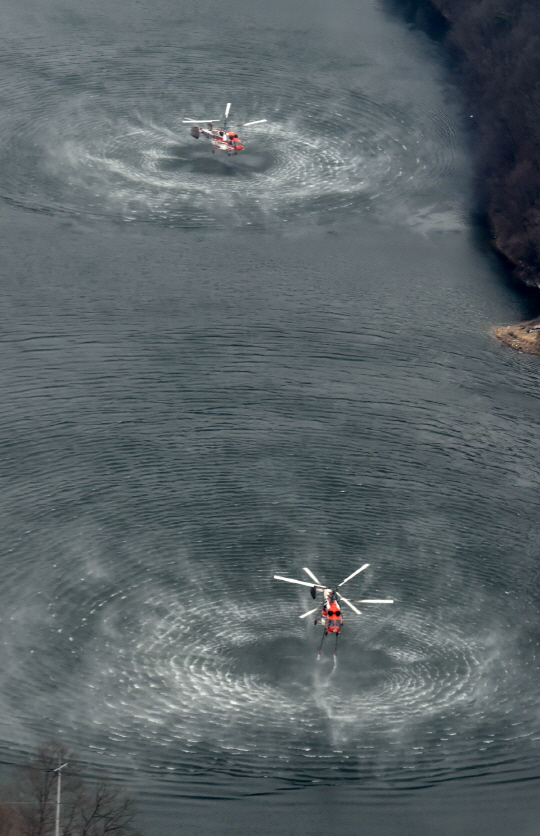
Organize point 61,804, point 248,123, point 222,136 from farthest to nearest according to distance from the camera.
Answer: point 248,123
point 222,136
point 61,804

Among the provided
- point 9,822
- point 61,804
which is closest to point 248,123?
point 61,804

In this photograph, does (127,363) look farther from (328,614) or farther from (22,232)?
(328,614)

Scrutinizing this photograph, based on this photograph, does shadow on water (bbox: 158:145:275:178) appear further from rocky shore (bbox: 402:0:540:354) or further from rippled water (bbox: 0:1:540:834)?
rocky shore (bbox: 402:0:540:354)

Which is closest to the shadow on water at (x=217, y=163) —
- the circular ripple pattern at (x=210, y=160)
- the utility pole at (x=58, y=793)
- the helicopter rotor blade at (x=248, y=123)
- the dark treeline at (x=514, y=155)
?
the circular ripple pattern at (x=210, y=160)

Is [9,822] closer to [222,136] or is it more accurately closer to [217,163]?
[217,163]

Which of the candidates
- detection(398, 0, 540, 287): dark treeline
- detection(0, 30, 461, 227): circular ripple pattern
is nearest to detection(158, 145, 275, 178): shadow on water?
detection(0, 30, 461, 227): circular ripple pattern

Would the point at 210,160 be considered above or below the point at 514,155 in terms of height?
below

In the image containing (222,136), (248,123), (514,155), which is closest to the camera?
(222,136)
